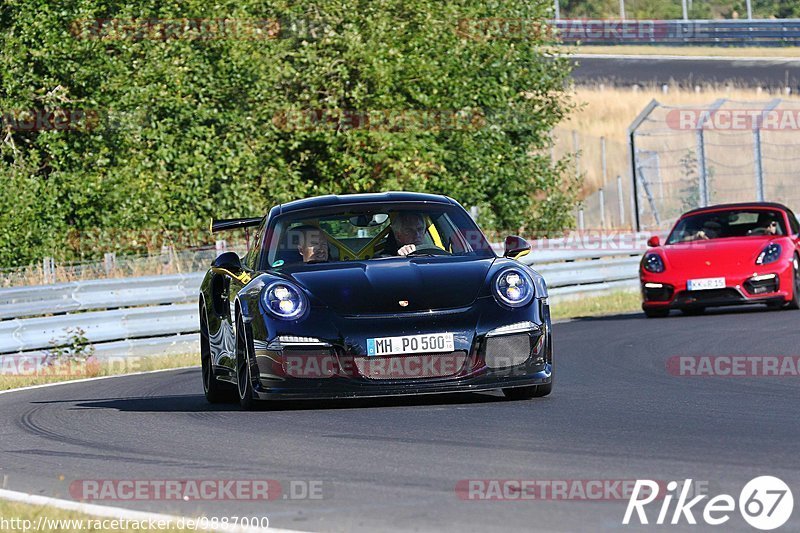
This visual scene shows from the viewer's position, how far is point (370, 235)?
1005 cm

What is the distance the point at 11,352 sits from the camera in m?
15.2

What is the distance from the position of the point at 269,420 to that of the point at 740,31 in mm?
47879

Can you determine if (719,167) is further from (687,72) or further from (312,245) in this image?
(312,245)

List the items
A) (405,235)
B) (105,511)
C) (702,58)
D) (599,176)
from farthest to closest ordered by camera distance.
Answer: (702,58), (599,176), (405,235), (105,511)

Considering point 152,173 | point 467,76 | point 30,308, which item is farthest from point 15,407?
point 467,76

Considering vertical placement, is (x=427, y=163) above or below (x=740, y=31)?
below

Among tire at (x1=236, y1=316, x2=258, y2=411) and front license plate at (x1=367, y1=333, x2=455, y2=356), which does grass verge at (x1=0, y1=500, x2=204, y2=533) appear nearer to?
front license plate at (x1=367, y1=333, x2=455, y2=356)

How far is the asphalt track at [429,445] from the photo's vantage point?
18.1 feet

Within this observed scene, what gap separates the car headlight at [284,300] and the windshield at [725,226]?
1031 cm

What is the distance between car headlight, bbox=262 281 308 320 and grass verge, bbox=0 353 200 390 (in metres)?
5.77

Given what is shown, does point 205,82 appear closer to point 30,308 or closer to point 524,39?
point 524,39

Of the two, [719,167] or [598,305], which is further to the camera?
[719,167]

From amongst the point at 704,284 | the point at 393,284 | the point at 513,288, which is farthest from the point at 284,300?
the point at 704,284

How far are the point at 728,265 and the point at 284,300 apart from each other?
950 centimetres
